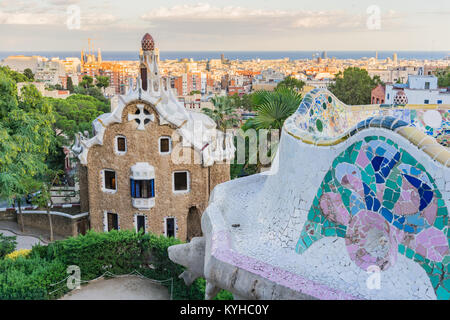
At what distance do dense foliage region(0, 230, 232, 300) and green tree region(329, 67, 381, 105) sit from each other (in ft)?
122

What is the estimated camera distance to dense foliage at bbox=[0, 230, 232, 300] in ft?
39.0

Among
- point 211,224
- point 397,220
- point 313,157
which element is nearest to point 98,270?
point 211,224

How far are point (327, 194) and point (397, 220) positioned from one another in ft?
3.98

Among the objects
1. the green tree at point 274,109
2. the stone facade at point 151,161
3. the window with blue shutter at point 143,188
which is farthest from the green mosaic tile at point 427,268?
the window with blue shutter at point 143,188

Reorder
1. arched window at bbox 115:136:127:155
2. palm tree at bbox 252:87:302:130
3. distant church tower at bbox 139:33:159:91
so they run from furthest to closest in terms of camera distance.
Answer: distant church tower at bbox 139:33:159:91 < arched window at bbox 115:136:127:155 < palm tree at bbox 252:87:302:130

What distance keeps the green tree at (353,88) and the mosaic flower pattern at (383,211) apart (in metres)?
41.1

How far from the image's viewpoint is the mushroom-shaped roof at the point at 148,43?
19438 mm

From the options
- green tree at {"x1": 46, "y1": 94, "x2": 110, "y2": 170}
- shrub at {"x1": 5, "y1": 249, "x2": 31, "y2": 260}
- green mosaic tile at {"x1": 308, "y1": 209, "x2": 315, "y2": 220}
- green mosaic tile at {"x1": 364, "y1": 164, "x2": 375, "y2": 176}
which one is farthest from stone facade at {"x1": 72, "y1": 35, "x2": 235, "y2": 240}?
green mosaic tile at {"x1": 364, "y1": 164, "x2": 375, "y2": 176}

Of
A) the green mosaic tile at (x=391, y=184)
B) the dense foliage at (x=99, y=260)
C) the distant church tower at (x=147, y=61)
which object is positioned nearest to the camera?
the green mosaic tile at (x=391, y=184)

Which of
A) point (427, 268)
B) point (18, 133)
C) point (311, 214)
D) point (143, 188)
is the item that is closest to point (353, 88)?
point (143, 188)

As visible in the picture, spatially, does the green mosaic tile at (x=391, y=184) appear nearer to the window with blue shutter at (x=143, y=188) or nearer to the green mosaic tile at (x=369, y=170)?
the green mosaic tile at (x=369, y=170)

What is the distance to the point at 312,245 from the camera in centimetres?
725

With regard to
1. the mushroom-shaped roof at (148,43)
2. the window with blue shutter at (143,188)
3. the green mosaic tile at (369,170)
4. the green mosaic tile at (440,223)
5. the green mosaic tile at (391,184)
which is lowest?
the window with blue shutter at (143,188)

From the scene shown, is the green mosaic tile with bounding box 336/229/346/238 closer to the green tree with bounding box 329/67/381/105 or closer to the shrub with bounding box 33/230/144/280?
→ the shrub with bounding box 33/230/144/280
